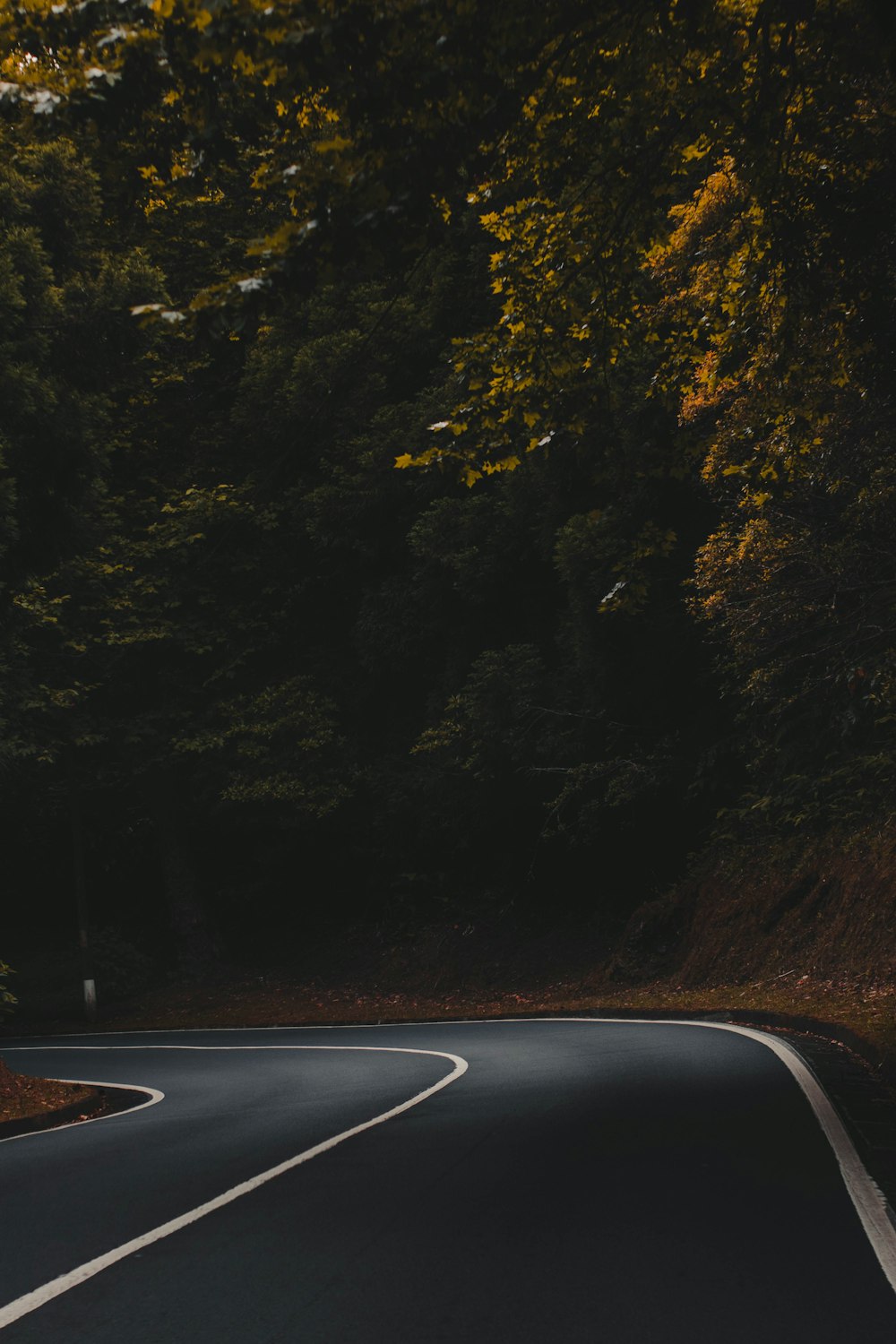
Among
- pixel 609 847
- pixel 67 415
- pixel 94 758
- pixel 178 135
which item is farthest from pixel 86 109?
pixel 94 758

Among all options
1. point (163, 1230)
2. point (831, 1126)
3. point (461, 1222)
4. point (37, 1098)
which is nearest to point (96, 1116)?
point (37, 1098)

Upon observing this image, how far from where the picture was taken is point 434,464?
12.3 m

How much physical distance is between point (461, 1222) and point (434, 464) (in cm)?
781

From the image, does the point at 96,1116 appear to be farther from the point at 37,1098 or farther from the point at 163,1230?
the point at 163,1230

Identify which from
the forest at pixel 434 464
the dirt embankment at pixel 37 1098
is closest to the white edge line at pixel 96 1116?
the dirt embankment at pixel 37 1098

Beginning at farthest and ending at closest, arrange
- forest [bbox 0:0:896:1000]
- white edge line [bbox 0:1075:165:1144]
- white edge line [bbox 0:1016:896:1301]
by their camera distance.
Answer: white edge line [bbox 0:1075:165:1144] < forest [bbox 0:0:896:1000] < white edge line [bbox 0:1016:896:1301]

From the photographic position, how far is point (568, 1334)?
4.42 metres

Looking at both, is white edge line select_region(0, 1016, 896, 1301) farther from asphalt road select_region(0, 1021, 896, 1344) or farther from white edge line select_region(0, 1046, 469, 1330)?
white edge line select_region(0, 1046, 469, 1330)

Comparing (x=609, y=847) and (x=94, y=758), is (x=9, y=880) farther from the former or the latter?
(x=609, y=847)

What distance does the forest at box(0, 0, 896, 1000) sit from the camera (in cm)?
745

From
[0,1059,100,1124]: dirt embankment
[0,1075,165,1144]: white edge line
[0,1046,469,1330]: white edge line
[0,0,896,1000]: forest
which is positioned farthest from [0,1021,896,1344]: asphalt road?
[0,0,896,1000]: forest

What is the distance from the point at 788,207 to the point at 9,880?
32.9m

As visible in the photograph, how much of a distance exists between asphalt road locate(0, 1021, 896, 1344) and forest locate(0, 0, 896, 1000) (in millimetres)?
4854

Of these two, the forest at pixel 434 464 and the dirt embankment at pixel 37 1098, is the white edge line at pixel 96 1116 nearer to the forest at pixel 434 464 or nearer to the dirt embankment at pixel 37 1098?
the dirt embankment at pixel 37 1098
